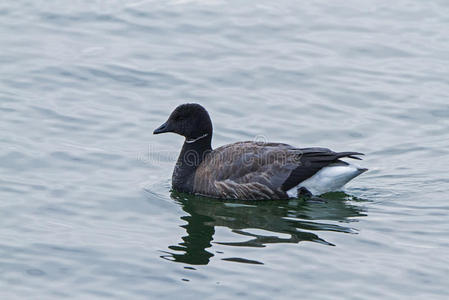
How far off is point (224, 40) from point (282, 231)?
27.9 feet

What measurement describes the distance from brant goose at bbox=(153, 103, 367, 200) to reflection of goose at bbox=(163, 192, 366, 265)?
0.55ft

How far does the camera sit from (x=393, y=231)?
37.8 ft

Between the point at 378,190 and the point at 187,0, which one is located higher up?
the point at 187,0

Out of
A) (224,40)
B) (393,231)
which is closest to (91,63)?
(224,40)

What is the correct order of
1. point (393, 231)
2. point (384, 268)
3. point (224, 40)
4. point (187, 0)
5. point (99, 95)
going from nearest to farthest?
point (384, 268) < point (393, 231) < point (99, 95) < point (224, 40) < point (187, 0)

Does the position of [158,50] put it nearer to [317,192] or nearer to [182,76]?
[182,76]

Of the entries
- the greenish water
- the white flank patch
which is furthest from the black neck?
the white flank patch

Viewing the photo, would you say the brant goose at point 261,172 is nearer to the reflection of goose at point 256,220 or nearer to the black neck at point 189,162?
the black neck at point 189,162

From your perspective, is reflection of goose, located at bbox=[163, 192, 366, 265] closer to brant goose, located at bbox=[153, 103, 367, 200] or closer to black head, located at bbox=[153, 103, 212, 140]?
brant goose, located at bbox=[153, 103, 367, 200]

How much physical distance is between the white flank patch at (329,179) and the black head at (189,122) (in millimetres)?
1695

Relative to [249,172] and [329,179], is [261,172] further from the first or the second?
[329,179]

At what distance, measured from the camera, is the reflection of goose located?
36.4 ft

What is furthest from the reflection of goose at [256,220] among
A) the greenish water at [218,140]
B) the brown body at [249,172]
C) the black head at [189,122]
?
the black head at [189,122]

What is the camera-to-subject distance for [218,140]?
1510cm
